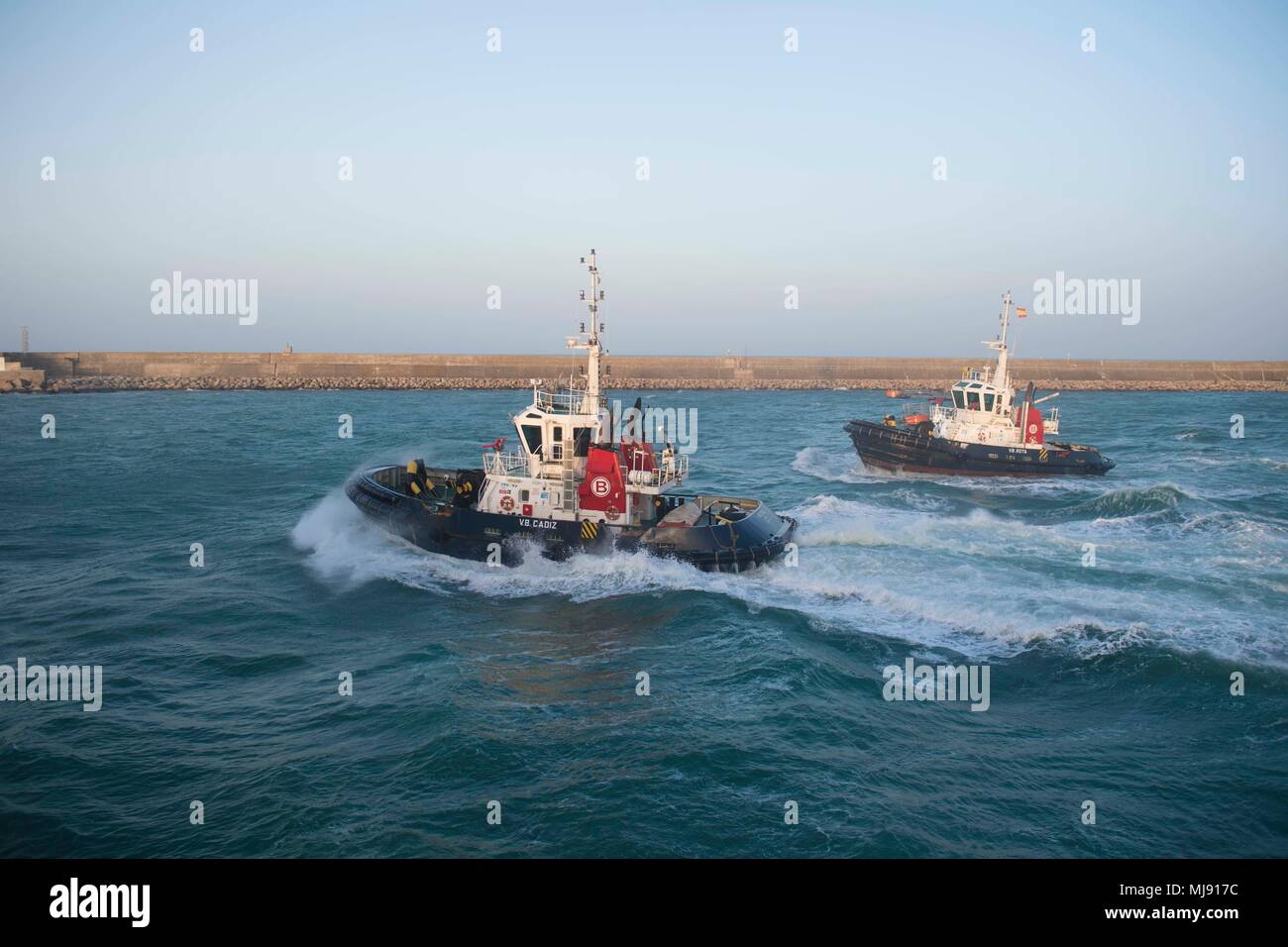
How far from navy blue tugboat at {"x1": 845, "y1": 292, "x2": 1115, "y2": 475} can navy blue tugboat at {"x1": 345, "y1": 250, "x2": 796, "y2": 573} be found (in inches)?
711

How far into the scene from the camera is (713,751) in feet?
40.5

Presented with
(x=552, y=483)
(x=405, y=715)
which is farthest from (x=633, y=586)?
(x=405, y=715)

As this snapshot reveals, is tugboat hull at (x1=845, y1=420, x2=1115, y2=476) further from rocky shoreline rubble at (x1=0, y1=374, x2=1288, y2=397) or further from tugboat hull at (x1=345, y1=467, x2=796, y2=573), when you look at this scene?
rocky shoreline rubble at (x1=0, y1=374, x2=1288, y2=397)

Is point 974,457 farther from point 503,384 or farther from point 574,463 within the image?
point 503,384

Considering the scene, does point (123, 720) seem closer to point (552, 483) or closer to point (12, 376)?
point (552, 483)

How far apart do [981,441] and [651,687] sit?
96.8 feet

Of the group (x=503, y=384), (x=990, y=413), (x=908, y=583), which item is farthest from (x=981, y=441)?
(x=503, y=384)

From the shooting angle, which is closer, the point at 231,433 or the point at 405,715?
the point at 405,715

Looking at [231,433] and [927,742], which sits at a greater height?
[231,433]

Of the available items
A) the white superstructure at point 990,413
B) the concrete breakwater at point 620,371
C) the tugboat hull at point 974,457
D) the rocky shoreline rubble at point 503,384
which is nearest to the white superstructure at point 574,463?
the tugboat hull at point 974,457

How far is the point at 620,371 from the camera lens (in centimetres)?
9569

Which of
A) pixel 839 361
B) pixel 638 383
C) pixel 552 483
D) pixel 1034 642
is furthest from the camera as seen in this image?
pixel 839 361
